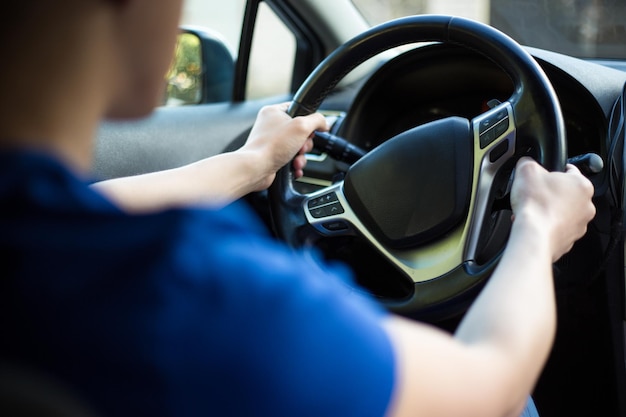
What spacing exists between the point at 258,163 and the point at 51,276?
0.90 metres

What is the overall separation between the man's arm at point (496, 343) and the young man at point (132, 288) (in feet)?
0.05

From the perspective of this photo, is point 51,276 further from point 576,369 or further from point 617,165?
point 576,369

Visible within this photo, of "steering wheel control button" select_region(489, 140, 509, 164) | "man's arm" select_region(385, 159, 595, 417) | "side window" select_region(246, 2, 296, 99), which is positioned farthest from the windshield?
"man's arm" select_region(385, 159, 595, 417)

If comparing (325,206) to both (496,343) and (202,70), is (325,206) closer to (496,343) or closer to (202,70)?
(496,343)

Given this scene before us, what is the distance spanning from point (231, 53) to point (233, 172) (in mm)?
1014

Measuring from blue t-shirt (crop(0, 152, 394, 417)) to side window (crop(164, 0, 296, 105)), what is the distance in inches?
67.5

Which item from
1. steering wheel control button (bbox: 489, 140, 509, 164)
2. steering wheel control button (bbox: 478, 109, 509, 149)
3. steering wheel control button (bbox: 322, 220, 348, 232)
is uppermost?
steering wheel control button (bbox: 478, 109, 509, 149)

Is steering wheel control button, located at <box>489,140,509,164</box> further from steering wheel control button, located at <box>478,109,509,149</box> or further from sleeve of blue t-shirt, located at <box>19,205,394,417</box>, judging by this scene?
sleeve of blue t-shirt, located at <box>19,205,394,417</box>

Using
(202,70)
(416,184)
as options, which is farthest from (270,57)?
(416,184)

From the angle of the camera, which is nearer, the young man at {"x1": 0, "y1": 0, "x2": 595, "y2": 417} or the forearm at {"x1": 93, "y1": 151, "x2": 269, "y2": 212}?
the young man at {"x1": 0, "y1": 0, "x2": 595, "y2": 417}

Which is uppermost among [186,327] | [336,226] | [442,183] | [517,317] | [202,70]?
[186,327]

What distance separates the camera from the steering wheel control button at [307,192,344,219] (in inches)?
53.2

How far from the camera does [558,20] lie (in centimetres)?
200

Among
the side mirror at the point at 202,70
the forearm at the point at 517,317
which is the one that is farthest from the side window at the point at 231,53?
the forearm at the point at 517,317
